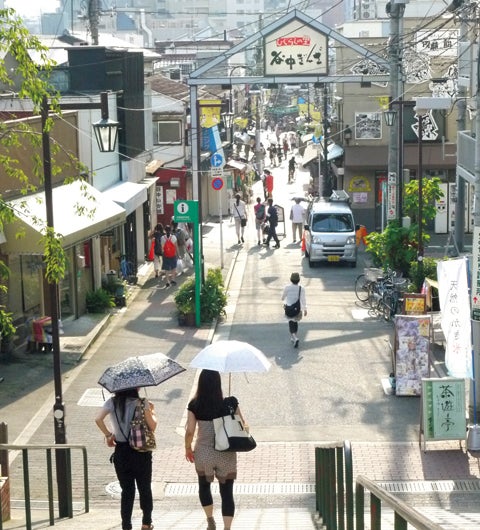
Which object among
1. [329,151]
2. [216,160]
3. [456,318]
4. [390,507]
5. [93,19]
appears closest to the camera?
[390,507]

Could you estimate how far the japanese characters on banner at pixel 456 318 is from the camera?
14875 mm

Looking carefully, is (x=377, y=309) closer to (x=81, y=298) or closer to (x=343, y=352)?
(x=343, y=352)

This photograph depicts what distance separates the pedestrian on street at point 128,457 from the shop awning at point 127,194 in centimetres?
1714

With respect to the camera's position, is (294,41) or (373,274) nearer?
(373,274)

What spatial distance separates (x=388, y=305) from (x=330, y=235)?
9.27 m

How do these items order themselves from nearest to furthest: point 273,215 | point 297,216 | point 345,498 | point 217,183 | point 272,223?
1. point 345,498
2. point 217,183
3. point 273,215
4. point 272,223
5. point 297,216

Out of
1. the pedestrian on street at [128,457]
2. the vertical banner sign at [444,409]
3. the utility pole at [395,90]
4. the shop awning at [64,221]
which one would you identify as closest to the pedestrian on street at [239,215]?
the utility pole at [395,90]

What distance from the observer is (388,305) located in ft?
78.9

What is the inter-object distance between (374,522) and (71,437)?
31.4ft

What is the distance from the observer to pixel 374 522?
6.59m

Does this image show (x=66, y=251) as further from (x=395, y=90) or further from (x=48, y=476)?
(x=48, y=476)

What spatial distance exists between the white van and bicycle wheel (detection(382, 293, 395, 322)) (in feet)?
29.6

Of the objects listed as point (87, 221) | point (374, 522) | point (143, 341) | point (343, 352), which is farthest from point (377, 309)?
point (374, 522)

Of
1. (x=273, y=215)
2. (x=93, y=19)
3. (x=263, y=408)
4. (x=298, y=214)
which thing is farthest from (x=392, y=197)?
(x=93, y=19)
